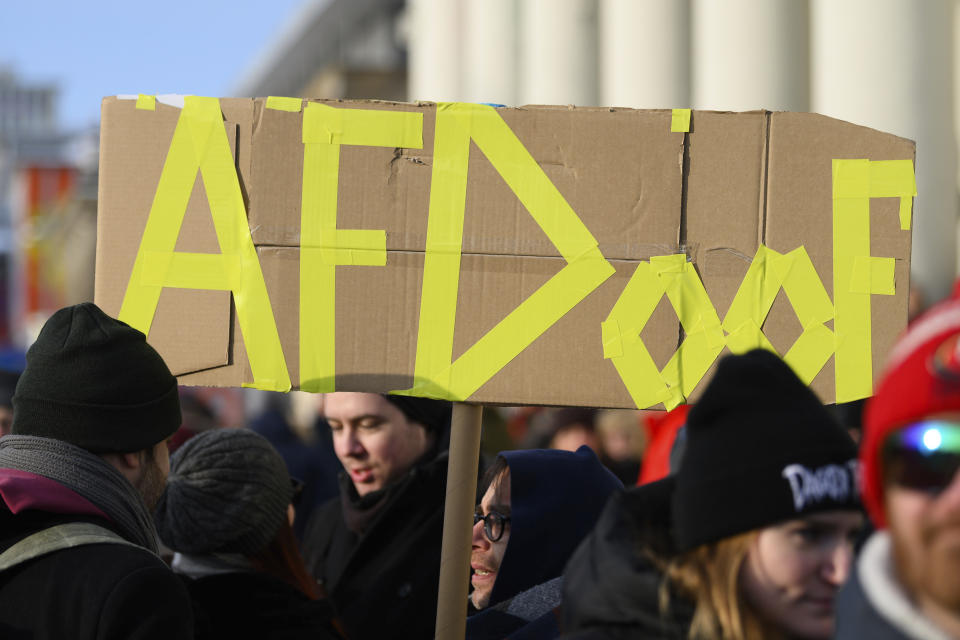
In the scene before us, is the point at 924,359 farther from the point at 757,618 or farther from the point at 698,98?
the point at 698,98

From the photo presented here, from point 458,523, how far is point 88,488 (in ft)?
2.46

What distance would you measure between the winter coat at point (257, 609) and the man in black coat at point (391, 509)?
1.57 ft

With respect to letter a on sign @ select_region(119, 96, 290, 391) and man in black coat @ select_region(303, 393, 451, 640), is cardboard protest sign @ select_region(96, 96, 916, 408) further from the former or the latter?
man in black coat @ select_region(303, 393, 451, 640)

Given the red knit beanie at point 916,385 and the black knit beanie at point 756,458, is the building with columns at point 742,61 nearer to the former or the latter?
the black knit beanie at point 756,458

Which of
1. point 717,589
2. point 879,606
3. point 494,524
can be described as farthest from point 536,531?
point 879,606

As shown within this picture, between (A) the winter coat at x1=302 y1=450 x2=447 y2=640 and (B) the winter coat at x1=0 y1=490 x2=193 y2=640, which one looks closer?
(B) the winter coat at x1=0 y1=490 x2=193 y2=640

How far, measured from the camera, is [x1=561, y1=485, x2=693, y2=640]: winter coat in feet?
5.67

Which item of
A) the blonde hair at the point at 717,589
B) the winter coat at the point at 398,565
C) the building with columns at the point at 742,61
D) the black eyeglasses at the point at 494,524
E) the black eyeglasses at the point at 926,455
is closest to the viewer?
the black eyeglasses at the point at 926,455

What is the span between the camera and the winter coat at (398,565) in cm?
348

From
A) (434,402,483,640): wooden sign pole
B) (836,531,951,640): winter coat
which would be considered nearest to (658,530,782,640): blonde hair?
(836,531,951,640): winter coat

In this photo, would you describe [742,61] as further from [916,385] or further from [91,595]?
[916,385]

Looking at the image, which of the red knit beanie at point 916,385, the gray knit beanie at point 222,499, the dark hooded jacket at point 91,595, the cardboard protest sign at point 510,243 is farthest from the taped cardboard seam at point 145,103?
the red knit beanie at point 916,385

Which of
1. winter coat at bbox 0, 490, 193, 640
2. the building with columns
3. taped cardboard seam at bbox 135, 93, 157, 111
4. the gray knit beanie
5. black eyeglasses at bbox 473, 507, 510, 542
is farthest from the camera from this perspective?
the building with columns

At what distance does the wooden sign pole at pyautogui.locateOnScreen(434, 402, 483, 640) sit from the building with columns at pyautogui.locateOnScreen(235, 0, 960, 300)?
4.54 metres
